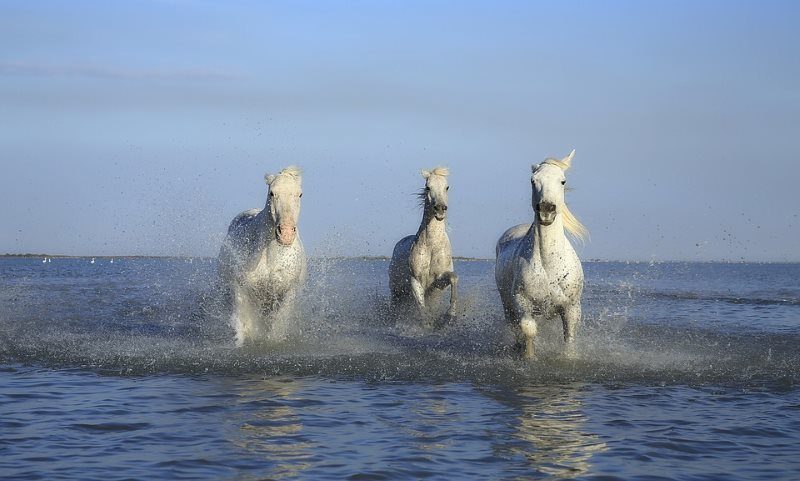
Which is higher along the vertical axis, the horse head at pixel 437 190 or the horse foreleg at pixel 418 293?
the horse head at pixel 437 190

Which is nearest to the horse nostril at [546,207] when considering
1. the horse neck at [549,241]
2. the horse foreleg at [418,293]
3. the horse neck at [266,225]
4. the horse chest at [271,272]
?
the horse neck at [549,241]

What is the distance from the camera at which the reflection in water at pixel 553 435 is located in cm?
582

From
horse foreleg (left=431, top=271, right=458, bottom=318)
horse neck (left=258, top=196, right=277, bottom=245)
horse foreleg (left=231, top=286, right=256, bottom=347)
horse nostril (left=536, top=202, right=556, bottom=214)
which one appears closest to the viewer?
horse nostril (left=536, top=202, right=556, bottom=214)

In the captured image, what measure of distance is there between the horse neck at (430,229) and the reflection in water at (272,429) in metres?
6.41

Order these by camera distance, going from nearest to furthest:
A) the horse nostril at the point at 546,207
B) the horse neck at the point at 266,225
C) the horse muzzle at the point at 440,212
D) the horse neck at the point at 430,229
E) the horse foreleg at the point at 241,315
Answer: the horse nostril at the point at 546,207
the horse neck at the point at 266,225
the horse foreleg at the point at 241,315
the horse muzzle at the point at 440,212
the horse neck at the point at 430,229

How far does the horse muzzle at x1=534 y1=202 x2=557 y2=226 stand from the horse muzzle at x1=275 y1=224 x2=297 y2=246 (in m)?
2.71

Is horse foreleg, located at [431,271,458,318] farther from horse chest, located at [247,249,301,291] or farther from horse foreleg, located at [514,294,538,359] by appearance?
horse foreleg, located at [514,294,538,359]

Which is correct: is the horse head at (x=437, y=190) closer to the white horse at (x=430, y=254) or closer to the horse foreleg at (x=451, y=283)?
the white horse at (x=430, y=254)

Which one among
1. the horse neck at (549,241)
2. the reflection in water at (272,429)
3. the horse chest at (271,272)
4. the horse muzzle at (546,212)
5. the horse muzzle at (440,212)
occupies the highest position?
the horse muzzle at (440,212)

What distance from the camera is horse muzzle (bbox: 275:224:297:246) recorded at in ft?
33.2

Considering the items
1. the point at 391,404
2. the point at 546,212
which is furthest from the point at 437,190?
the point at 391,404

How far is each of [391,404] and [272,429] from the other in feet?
4.50

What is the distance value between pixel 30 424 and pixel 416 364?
436 cm

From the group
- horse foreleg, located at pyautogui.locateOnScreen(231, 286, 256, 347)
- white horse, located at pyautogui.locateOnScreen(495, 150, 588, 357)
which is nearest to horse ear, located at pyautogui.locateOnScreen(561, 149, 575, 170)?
white horse, located at pyautogui.locateOnScreen(495, 150, 588, 357)
